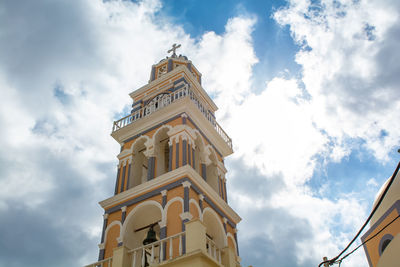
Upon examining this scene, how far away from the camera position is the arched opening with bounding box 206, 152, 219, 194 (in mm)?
16853

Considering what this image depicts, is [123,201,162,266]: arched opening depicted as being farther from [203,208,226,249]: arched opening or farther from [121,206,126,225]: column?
[203,208,226,249]: arched opening

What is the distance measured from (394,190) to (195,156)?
8191 millimetres

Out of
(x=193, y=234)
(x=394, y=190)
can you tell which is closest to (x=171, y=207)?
(x=193, y=234)

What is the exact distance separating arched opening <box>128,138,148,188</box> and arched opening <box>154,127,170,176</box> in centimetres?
72

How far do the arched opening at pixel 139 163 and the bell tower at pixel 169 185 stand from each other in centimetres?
5

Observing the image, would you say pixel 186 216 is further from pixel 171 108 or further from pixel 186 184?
pixel 171 108

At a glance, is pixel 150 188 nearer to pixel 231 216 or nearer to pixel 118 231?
pixel 118 231

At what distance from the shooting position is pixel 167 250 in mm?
11883

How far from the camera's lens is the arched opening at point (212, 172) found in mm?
16853

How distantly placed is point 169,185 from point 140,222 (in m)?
1.99

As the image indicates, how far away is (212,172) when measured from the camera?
17.2m

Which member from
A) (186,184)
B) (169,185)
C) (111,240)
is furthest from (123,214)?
(186,184)

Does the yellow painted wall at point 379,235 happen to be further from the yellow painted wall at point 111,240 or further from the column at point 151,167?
the yellow painted wall at point 111,240

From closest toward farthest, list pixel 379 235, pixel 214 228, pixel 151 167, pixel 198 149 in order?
pixel 379 235 → pixel 214 228 → pixel 151 167 → pixel 198 149
